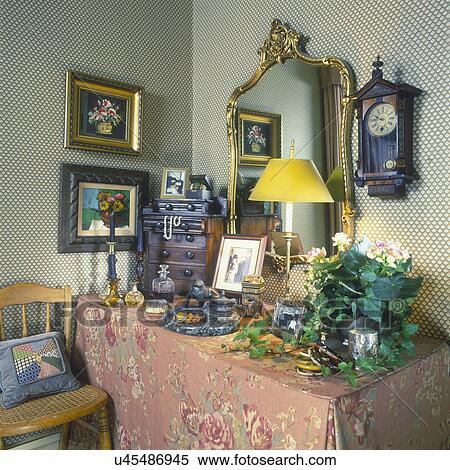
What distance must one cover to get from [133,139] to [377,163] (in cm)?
161

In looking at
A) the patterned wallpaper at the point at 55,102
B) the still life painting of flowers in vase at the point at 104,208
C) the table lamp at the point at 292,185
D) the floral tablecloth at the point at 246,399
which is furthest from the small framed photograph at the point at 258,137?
the floral tablecloth at the point at 246,399

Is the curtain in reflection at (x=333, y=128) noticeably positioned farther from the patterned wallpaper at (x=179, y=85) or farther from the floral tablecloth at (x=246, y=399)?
the floral tablecloth at (x=246, y=399)

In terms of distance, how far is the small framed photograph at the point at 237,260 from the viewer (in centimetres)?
241

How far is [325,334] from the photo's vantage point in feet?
5.86

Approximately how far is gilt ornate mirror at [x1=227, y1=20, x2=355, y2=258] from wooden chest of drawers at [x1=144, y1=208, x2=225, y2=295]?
0.18 m

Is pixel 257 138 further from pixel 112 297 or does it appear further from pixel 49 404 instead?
pixel 49 404

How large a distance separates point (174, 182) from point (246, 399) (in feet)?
5.77

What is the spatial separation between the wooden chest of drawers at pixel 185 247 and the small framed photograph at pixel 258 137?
41 centimetres

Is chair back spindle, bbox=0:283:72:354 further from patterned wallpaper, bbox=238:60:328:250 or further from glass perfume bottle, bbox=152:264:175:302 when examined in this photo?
patterned wallpaper, bbox=238:60:328:250

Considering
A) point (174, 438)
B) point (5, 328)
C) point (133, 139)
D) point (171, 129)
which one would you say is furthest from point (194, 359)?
point (171, 129)

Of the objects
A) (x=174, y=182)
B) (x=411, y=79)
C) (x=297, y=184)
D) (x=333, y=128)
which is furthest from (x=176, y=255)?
(x=411, y=79)

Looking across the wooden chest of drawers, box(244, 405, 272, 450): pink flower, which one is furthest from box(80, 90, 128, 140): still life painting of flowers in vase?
box(244, 405, 272, 450): pink flower
